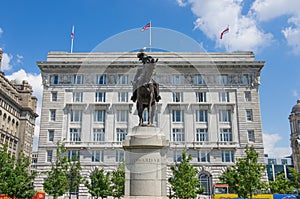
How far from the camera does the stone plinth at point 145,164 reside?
50.5 feet

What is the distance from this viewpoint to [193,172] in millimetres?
43094

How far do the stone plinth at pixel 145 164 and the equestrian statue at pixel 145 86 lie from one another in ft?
3.97

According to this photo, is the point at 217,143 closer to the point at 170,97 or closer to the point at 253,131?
the point at 253,131

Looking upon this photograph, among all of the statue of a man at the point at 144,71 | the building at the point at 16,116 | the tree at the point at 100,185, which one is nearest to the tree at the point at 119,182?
the tree at the point at 100,185

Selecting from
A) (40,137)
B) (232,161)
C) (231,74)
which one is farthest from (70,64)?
(232,161)

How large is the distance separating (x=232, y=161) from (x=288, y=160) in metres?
105

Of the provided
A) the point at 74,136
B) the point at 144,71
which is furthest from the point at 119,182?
the point at 144,71

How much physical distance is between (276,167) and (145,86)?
454ft

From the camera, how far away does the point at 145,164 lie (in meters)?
15.7

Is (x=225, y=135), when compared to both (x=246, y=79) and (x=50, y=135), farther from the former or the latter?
(x=50, y=135)

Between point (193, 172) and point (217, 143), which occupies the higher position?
point (217, 143)

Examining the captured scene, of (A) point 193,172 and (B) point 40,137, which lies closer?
(A) point 193,172

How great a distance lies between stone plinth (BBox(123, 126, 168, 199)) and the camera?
15391mm

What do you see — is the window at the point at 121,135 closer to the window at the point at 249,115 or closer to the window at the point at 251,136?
the window at the point at 251,136
